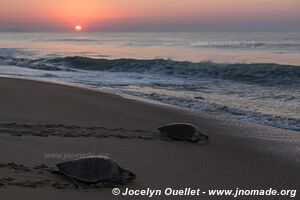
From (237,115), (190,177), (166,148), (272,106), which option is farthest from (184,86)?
(190,177)

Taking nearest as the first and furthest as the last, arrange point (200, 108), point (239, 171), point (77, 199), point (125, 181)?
point (77, 199)
point (125, 181)
point (239, 171)
point (200, 108)

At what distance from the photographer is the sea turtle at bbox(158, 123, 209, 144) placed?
5805mm

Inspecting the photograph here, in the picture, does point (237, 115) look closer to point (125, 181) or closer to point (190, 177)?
point (190, 177)

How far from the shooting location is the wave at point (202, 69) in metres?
15.7

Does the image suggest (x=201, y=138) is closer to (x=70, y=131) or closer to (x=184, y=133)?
(x=184, y=133)

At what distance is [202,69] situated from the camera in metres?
18.3

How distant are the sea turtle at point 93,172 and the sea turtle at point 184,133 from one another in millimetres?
1961

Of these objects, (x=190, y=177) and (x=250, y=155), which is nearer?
(x=190, y=177)

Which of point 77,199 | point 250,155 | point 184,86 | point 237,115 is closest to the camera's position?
point 77,199

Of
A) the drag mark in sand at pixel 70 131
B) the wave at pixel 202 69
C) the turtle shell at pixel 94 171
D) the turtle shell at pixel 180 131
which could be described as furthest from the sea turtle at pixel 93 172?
the wave at pixel 202 69

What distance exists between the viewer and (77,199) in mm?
3551

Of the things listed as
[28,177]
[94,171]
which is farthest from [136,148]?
[28,177]

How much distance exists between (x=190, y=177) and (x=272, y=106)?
577cm

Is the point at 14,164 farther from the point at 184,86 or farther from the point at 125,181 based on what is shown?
the point at 184,86
